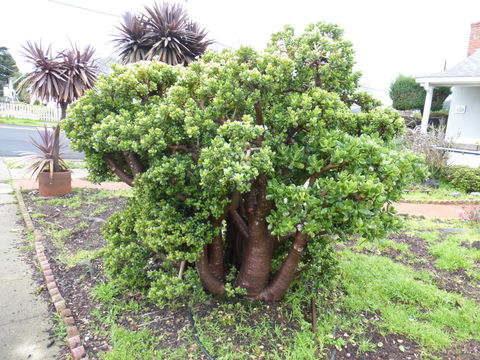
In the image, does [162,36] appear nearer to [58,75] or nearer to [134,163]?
[58,75]

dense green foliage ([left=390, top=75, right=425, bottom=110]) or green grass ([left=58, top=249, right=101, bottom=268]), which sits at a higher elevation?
dense green foliage ([left=390, top=75, right=425, bottom=110])

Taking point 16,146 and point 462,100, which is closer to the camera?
point 462,100

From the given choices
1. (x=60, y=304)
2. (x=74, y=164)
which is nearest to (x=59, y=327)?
(x=60, y=304)

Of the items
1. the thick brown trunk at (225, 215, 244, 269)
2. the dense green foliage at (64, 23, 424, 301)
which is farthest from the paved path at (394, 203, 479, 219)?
the dense green foliage at (64, 23, 424, 301)

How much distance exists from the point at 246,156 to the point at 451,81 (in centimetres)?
1220

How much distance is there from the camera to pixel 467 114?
12.5 metres

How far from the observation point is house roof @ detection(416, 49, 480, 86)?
11.1 m

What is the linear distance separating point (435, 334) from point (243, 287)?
1641 mm

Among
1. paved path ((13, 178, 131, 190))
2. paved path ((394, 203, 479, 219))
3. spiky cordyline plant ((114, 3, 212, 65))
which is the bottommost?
paved path ((13, 178, 131, 190))

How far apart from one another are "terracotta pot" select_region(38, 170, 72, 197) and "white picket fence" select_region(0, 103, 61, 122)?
74.6 ft

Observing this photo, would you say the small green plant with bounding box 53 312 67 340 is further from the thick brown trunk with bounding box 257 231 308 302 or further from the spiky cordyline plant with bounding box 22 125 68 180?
the spiky cordyline plant with bounding box 22 125 68 180

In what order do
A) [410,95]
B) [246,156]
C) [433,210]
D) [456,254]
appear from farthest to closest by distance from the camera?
[410,95] < [433,210] < [456,254] < [246,156]

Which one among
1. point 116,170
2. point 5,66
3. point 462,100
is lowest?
point 116,170

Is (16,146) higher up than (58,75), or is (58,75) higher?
(58,75)
